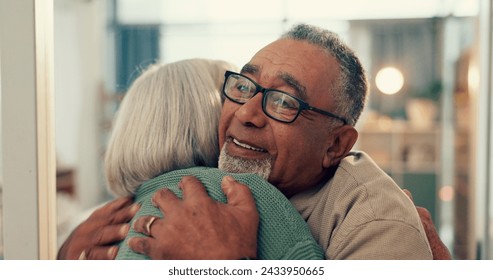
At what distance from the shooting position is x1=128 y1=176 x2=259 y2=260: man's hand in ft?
2.47

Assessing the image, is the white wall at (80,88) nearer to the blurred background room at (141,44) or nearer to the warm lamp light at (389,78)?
the blurred background room at (141,44)

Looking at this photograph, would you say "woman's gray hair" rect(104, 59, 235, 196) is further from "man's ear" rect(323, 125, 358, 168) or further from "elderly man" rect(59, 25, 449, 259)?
"man's ear" rect(323, 125, 358, 168)

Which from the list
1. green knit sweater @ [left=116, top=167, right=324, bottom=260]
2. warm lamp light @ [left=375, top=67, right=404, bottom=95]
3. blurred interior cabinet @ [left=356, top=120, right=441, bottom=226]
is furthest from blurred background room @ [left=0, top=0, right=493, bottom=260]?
blurred interior cabinet @ [left=356, top=120, right=441, bottom=226]

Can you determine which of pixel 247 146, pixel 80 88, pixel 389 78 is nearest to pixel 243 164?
pixel 247 146

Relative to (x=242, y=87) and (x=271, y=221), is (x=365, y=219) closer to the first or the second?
(x=271, y=221)

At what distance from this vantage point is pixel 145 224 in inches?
30.7

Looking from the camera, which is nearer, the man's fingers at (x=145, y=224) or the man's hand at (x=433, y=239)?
the man's fingers at (x=145, y=224)

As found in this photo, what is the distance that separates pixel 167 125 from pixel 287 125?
0.19 metres

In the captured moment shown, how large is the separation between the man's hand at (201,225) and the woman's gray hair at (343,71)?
225 millimetres

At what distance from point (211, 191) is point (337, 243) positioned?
195 millimetres

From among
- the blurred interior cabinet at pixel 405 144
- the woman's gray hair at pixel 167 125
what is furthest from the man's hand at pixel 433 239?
the blurred interior cabinet at pixel 405 144

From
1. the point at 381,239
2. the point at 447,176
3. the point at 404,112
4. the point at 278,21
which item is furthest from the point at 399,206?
the point at 404,112

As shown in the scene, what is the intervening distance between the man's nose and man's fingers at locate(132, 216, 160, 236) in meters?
0.21

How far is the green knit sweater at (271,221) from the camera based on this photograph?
75cm
